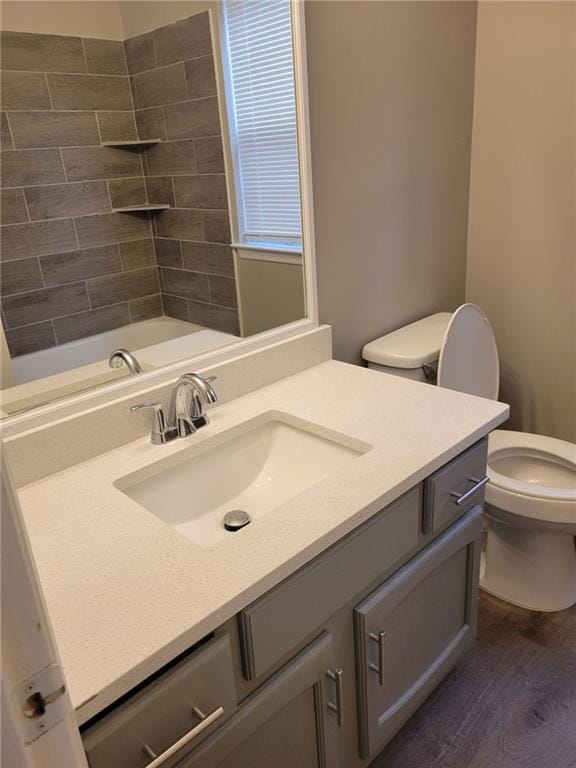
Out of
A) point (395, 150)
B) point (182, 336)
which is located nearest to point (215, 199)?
point (182, 336)

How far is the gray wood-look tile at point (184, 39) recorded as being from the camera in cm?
125

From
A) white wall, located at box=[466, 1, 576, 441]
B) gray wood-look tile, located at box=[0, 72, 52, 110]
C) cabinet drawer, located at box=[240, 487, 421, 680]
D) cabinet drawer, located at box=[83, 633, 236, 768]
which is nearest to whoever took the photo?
cabinet drawer, located at box=[83, 633, 236, 768]

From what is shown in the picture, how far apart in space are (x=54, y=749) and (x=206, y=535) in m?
0.76

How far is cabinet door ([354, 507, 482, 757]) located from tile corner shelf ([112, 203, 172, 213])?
37.4 inches

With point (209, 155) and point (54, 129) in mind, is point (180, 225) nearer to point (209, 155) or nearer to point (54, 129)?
point (209, 155)

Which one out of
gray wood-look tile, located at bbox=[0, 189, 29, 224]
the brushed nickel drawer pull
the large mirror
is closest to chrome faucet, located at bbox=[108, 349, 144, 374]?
the large mirror

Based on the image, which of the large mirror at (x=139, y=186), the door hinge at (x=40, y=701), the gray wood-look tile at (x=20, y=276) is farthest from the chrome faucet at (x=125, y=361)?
the door hinge at (x=40, y=701)

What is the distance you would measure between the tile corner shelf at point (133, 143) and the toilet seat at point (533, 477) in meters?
1.34

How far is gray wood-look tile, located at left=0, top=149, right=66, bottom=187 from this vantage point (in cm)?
106

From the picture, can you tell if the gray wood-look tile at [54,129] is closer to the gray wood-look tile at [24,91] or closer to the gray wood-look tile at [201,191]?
the gray wood-look tile at [24,91]

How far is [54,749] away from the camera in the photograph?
17.8 inches

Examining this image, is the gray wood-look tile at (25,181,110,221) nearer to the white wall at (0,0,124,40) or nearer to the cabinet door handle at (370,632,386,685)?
the white wall at (0,0,124,40)

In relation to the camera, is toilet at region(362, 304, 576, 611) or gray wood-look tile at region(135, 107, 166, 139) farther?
toilet at region(362, 304, 576, 611)

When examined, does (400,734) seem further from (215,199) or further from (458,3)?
(458,3)
